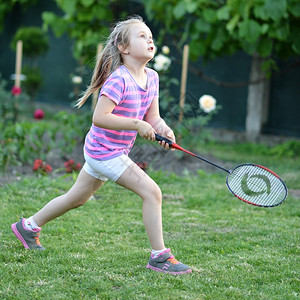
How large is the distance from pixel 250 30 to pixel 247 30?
0.12ft

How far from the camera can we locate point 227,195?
498cm

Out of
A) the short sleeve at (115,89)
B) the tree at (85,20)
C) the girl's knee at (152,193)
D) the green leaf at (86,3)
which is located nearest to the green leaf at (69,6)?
the tree at (85,20)

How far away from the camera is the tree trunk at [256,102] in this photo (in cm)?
830

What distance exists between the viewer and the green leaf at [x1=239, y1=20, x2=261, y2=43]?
6723 mm

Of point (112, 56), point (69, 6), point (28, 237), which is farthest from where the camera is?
point (69, 6)

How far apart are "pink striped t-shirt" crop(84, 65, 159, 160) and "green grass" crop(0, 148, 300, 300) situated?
2.08 feet

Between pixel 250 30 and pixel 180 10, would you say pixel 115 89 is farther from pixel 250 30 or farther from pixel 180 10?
pixel 180 10

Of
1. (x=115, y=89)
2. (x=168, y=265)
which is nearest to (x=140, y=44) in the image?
(x=115, y=89)

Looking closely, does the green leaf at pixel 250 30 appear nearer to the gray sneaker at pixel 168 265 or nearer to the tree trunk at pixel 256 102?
the tree trunk at pixel 256 102

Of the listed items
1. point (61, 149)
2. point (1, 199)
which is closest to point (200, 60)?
point (61, 149)

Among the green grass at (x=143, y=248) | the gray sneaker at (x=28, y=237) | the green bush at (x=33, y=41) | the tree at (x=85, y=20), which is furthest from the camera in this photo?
the green bush at (x=33, y=41)

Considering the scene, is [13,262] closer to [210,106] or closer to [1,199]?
[1,199]

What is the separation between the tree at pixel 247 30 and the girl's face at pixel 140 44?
3.95 metres

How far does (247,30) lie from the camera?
6754mm
